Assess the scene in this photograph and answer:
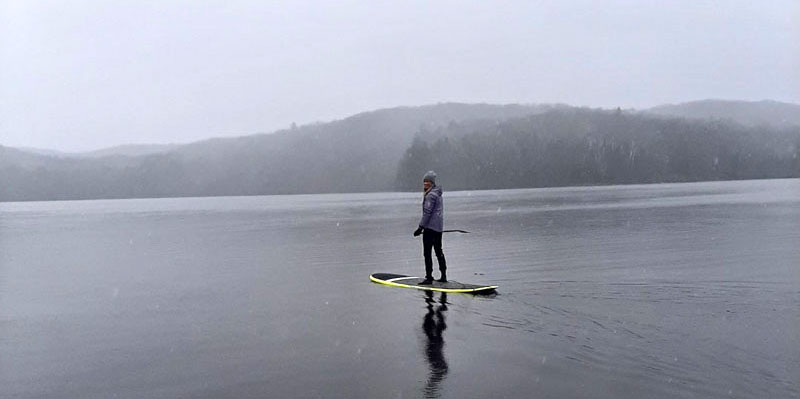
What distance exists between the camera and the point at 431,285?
49.2ft

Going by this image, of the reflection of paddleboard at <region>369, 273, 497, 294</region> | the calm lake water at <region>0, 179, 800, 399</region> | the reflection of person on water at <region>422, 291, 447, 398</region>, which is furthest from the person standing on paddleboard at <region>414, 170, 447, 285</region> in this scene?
the reflection of person on water at <region>422, 291, 447, 398</region>

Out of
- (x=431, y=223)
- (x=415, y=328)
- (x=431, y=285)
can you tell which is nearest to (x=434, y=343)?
(x=415, y=328)

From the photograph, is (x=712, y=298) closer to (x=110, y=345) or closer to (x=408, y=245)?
(x=110, y=345)

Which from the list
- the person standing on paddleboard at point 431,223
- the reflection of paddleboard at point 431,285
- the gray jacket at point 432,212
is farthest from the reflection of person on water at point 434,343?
the gray jacket at point 432,212

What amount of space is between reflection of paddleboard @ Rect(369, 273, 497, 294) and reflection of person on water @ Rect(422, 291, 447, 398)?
0.56 m

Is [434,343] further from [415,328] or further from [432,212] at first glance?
[432,212]

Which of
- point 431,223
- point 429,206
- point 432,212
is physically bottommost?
point 431,223

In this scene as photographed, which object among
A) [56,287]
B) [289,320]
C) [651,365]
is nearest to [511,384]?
[651,365]

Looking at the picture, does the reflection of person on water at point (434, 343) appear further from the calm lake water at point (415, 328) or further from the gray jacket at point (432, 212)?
the gray jacket at point (432, 212)

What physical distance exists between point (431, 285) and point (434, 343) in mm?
5264

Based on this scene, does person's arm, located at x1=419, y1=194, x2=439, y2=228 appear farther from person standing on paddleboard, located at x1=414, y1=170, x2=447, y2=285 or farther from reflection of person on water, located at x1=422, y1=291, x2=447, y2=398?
reflection of person on water, located at x1=422, y1=291, x2=447, y2=398

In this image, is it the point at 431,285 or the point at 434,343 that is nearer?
the point at 434,343

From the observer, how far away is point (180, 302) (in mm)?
14469

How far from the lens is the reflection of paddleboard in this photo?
14.0 metres
